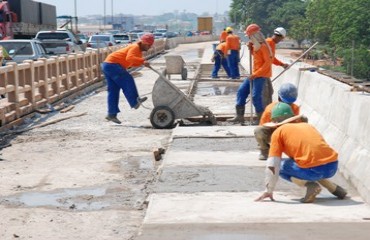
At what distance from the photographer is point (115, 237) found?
23.3 ft

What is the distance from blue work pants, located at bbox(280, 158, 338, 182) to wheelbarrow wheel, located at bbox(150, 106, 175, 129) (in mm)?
6556

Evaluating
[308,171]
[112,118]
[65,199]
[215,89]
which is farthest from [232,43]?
[308,171]

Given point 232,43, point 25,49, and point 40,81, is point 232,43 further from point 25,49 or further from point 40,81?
point 40,81

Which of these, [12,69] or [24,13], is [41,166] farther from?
[24,13]

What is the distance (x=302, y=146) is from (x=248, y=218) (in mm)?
929

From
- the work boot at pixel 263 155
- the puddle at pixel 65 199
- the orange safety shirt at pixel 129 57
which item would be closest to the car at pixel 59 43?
the orange safety shirt at pixel 129 57

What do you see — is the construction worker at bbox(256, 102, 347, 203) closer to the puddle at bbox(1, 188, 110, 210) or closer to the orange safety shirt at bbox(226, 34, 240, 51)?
the puddle at bbox(1, 188, 110, 210)

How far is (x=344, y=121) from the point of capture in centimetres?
990

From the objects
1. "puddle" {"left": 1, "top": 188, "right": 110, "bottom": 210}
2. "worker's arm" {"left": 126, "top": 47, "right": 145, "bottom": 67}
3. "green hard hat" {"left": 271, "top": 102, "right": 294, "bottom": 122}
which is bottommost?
"puddle" {"left": 1, "top": 188, "right": 110, "bottom": 210}

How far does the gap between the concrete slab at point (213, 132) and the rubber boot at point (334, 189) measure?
4436 mm

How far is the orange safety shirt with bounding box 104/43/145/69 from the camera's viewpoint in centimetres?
1459

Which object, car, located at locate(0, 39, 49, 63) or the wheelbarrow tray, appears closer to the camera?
the wheelbarrow tray

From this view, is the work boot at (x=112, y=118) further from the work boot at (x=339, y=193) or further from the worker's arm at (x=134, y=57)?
the work boot at (x=339, y=193)

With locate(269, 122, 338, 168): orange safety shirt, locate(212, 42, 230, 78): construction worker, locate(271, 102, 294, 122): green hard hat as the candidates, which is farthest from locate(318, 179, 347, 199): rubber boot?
locate(212, 42, 230, 78): construction worker
